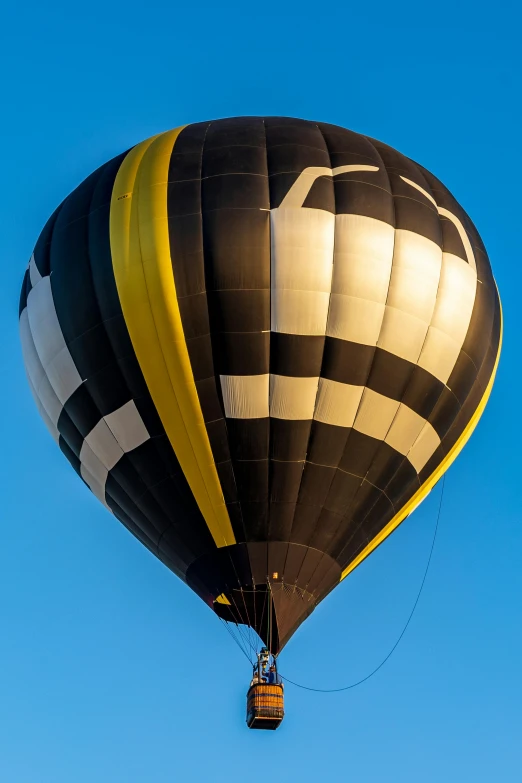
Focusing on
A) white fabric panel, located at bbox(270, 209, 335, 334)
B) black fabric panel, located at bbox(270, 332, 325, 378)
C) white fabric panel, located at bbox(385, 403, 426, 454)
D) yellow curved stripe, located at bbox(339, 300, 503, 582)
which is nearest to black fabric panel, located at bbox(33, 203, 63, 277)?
white fabric panel, located at bbox(270, 209, 335, 334)

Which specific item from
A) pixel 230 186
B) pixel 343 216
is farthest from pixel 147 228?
pixel 343 216

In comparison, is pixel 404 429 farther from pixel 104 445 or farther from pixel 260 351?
pixel 104 445

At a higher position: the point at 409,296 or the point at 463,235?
the point at 463,235

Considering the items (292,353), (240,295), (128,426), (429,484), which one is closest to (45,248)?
(128,426)

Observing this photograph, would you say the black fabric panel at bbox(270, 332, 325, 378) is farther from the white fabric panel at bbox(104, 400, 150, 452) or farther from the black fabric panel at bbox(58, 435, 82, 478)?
the black fabric panel at bbox(58, 435, 82, 478)

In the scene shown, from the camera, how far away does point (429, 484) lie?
20625 millimetres

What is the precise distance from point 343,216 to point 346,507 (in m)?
3.41

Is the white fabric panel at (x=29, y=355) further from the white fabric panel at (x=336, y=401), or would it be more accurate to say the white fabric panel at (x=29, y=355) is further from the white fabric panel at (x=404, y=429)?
the white fabric panel at (x=404, y=429)

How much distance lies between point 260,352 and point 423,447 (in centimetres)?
257

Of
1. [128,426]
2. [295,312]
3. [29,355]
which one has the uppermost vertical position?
[29,355]

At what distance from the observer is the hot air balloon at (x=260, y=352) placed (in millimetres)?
18594

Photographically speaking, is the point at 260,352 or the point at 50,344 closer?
the point at 260,352

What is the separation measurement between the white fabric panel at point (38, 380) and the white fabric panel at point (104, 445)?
0.65 meters

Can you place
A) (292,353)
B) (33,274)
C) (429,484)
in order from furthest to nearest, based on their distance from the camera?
1. (429,484)
2. (33,274)
3. (292,353)
